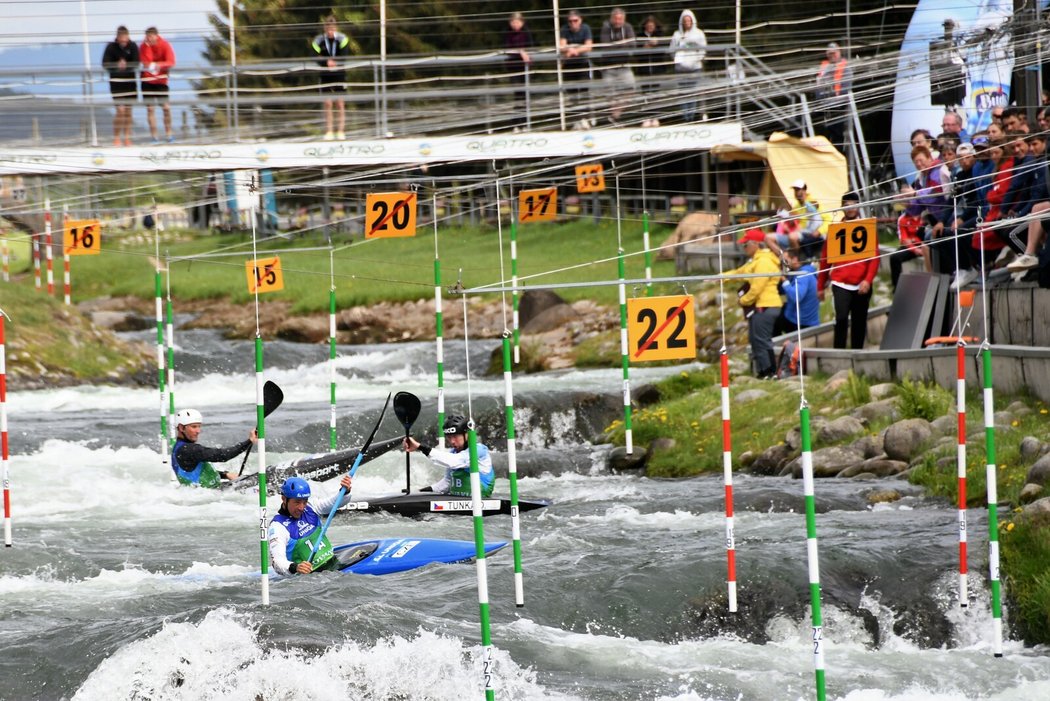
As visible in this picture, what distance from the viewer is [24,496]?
602 inches

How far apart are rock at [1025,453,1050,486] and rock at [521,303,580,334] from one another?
515 inches

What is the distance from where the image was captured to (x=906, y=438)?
14.2 metres

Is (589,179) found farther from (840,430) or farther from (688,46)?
(840,430)

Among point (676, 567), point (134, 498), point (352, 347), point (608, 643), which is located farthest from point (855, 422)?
point (352, 347)

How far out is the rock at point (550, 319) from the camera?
24.4 m

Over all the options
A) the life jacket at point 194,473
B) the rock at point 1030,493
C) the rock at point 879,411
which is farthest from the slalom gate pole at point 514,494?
the rock at point 879,411

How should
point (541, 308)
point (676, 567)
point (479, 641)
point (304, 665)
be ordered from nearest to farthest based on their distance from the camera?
point (304, 665)
point (479, 641)
point (676, 567)
point (541, 308)

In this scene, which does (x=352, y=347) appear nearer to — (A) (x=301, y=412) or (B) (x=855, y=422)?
(A) (x=301, y=412)

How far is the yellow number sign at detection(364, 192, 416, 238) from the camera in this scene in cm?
1532

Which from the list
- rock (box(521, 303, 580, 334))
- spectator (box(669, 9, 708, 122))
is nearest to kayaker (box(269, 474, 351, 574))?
spectator (box(669, 9, 708, 122))

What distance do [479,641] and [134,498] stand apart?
23.5 feet

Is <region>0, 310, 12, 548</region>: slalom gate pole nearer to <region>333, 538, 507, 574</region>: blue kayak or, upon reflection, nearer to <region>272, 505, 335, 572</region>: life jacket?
<region>272, 505, 335, 572</region>: life jacket

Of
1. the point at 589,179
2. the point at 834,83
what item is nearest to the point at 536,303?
the point at 589,179

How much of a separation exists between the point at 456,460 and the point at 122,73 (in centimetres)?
968
